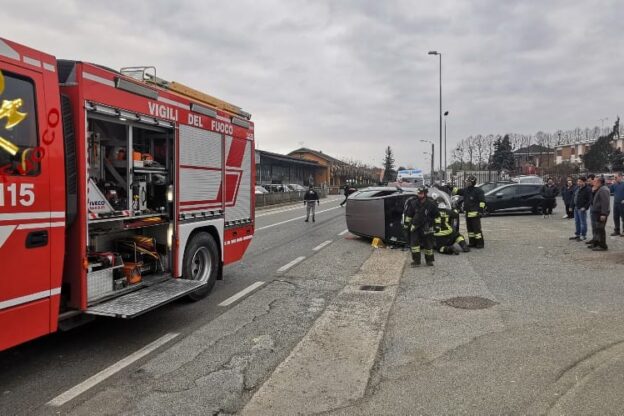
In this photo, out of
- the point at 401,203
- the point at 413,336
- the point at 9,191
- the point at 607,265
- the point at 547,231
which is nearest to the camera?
the point at 9,191

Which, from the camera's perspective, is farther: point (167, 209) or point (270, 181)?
point (270, 181)

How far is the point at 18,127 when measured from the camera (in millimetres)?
3887

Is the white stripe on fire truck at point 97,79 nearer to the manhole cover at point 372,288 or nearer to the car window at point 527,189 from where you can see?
the manhole cover at point 372,288

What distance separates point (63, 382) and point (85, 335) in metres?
1.33

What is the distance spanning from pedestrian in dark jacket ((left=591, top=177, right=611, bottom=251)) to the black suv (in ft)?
36.0

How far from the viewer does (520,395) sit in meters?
3.82

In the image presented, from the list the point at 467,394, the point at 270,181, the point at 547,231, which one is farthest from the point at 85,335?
the point at 270,181

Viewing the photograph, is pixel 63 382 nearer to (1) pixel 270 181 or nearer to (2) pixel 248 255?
(2) pixel 248 255

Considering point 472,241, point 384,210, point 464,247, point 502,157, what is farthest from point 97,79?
point 502,157

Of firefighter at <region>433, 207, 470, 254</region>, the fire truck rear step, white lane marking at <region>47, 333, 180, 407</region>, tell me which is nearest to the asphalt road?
white lane marking at <region>47, 333, 180, 407</region>

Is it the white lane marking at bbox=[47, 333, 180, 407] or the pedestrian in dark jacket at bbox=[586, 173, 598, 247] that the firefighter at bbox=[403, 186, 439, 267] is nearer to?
the pedestrian in dark jacket at bbox=[586, 173, 598, 247]

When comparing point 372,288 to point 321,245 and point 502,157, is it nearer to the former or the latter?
point 321,245

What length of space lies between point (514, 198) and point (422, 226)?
14.7 m

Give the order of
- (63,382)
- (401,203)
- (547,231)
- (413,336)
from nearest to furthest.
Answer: (63,382), (413,336), (401,203), (547,231)
